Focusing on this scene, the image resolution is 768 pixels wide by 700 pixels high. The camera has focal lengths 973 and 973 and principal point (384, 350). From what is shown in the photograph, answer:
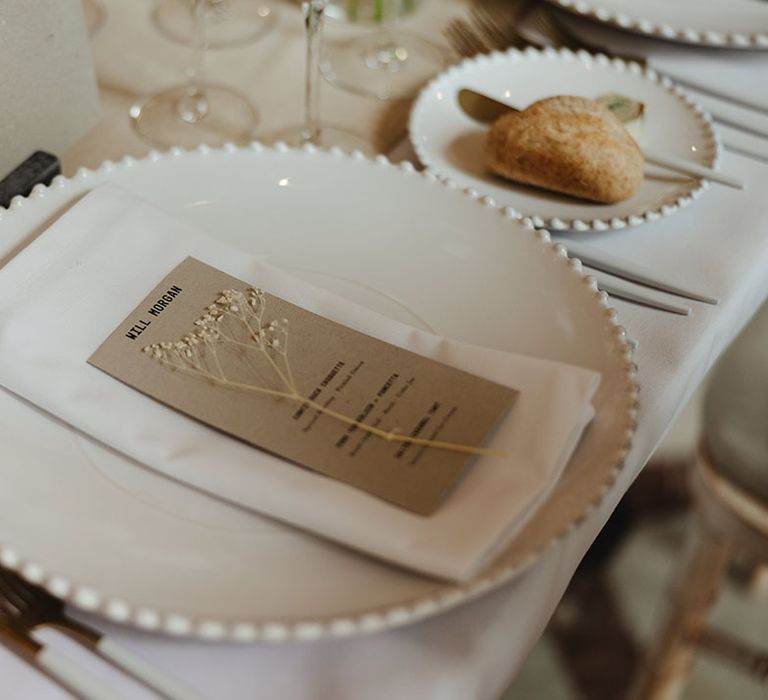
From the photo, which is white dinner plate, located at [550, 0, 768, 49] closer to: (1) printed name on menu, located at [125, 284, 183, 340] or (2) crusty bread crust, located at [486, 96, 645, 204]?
(2) crusty bread crust, located at [486, 96, 645, 204]

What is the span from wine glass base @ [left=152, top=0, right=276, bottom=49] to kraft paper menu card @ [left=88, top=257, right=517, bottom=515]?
50 cm

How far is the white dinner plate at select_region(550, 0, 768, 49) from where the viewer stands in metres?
0.99

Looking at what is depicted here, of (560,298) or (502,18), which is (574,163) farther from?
(502,18)

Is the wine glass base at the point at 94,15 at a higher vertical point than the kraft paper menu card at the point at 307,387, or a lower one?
higher

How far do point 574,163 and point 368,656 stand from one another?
44 cm

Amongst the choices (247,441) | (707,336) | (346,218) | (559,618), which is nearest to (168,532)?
(247,441)

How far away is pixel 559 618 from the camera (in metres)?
1.60

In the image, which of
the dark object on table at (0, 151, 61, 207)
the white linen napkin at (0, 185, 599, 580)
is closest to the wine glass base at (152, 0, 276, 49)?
the dark object on table at (0, 151, 61, 207)

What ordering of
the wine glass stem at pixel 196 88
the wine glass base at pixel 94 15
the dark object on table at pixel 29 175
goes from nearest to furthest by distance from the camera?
the dark object on table at pixel 29 175
the wine glass stem at pixel 196 88
the wine glass base at pixel 94 15

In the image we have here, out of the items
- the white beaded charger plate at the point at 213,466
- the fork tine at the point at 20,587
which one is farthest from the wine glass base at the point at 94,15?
the fork tine at the point at 20,587

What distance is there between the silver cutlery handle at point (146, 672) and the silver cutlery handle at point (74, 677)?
0.01 meters

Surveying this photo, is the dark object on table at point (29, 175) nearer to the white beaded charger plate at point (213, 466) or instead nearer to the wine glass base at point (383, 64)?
the white beaded charger plate at point (213, 466)

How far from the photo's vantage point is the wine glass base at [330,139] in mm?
922

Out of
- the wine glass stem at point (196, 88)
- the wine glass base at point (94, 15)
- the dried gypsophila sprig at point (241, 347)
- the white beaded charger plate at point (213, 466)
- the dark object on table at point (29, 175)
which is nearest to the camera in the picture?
the white beaded charger plate at point (213, 466)
